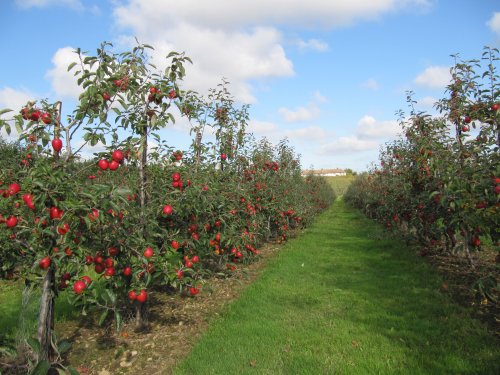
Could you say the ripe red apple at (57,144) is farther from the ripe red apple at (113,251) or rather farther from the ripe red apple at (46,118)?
the ripe red apple at (113,251)

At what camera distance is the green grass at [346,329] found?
374cm

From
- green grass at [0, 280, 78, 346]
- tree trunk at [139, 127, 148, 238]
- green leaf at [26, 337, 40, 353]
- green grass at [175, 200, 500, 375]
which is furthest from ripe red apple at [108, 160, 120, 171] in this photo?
green grass at [175, 200, 500, 375]

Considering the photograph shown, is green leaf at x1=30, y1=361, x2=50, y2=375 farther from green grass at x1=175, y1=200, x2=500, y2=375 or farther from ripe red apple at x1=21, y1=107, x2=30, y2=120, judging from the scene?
ripe red apple at x1=21, y1=107, x2=30, y2=120

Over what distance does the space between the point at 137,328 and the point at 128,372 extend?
37.4 inches

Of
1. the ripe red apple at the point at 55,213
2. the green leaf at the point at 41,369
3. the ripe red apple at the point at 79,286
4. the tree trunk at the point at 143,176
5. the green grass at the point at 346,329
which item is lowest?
the green grass at the point at 346,329

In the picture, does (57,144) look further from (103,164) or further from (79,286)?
(79,286)

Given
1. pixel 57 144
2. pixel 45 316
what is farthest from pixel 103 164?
pixel 45 316

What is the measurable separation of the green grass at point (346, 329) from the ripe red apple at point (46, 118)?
274cm

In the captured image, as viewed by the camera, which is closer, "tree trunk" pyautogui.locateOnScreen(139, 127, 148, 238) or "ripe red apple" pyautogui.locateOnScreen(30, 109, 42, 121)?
"ripe red apple" pyautogui.locateOnScreen(30, 109, 42, 121)

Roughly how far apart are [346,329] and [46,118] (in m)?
4.13

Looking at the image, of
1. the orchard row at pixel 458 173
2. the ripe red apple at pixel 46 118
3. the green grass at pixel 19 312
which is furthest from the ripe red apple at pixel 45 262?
the orchard row at pixel 458 173

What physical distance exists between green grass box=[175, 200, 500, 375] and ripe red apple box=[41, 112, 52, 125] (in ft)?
8.99

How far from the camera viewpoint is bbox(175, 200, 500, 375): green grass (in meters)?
3.74

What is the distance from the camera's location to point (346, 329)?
15.3 feet
